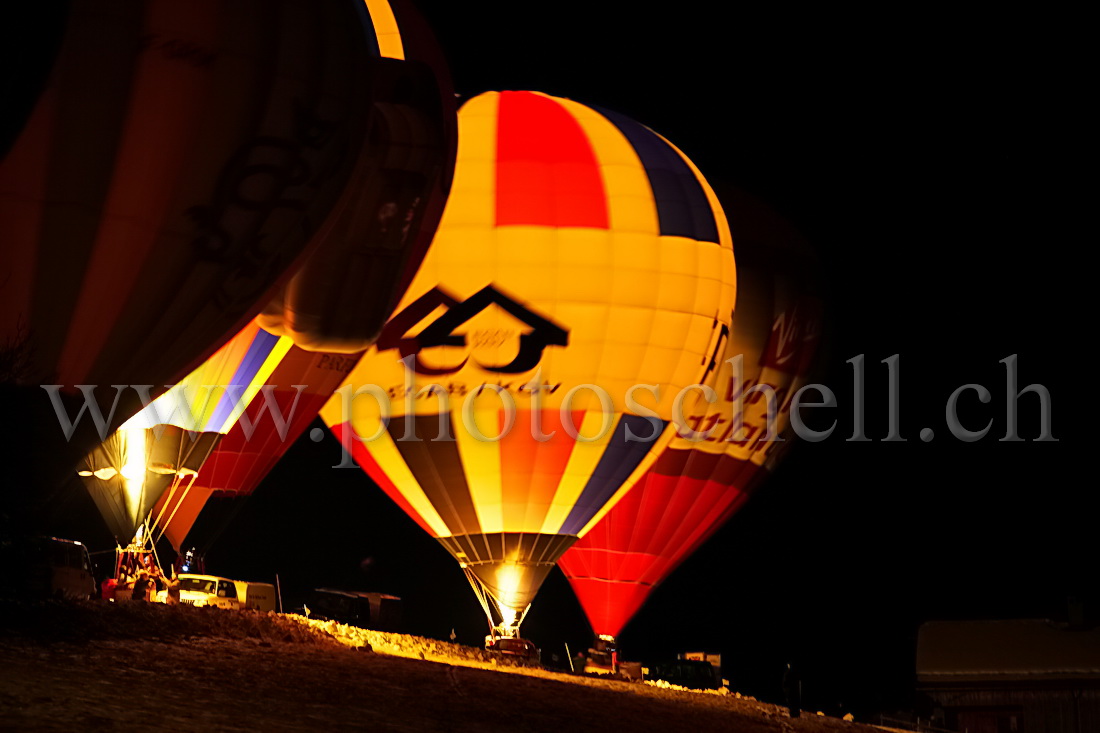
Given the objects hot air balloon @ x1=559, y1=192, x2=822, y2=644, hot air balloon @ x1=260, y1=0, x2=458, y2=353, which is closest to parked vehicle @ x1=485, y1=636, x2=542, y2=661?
hot air balloon @ x1=559, y1=192, x2=822, y2=644

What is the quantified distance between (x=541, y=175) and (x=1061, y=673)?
15212mm

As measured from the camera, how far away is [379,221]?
16.6 metres

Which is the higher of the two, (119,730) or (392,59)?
(392,59)

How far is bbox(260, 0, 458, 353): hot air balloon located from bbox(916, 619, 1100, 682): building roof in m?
19.3

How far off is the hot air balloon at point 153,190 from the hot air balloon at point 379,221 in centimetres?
98

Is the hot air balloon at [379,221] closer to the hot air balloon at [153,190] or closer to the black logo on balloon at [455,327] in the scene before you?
the hot air balloon at [153,190]

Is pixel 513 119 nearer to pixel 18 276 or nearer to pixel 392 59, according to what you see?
pixel 392 59

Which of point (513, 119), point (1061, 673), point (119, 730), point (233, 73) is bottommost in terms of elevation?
point (119, 730)

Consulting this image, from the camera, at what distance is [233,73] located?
47.5 ft

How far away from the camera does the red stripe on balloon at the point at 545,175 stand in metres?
23.4

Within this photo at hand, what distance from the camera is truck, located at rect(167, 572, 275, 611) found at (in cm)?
2216

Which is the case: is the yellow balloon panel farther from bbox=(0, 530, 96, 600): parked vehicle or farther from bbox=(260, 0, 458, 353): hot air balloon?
bbox=(0, 530, 96, 600): parked vehicle

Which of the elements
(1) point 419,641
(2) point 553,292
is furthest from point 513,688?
(2) point 553,292

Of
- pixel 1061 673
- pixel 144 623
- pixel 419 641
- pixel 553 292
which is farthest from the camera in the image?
pixel 1061 673
